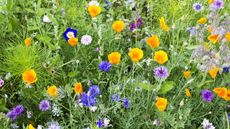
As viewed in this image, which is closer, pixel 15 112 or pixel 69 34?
pixel 15 112

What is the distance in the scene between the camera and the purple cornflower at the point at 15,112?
2.29 metres

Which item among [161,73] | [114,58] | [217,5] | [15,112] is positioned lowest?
[15,112]

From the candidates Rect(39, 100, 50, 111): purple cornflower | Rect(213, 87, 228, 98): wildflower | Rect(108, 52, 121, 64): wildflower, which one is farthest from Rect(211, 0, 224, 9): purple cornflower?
Rect(39, 100, 50, 111): purple cornflower

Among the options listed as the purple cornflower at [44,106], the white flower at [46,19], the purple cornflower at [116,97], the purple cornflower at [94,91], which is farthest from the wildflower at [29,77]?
the white flower at [46,19]

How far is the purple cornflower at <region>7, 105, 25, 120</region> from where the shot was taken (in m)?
2.29

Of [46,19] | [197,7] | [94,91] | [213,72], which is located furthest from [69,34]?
[197,7]

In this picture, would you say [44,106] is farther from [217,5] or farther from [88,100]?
[217,5]

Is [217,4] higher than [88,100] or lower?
higher

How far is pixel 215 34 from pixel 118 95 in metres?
0.62

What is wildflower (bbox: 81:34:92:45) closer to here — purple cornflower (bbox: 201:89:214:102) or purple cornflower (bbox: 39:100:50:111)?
purple cornflower (bbox: 39:100:50:111)

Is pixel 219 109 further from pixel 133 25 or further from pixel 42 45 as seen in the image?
pixel 42 45

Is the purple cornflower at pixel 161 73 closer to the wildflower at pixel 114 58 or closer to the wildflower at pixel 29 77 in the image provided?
the wildflower at pixel 114 58

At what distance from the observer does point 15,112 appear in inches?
90.8

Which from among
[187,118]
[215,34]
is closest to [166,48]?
[215,34]
